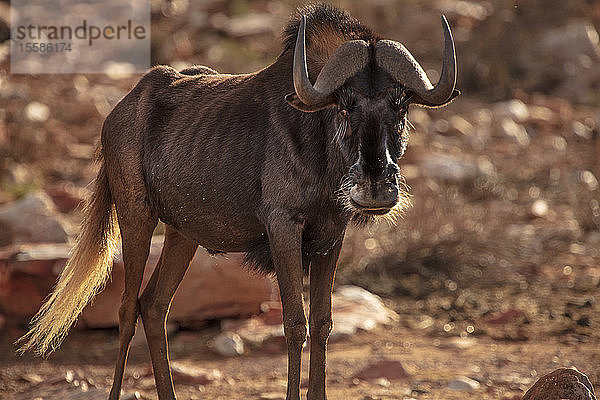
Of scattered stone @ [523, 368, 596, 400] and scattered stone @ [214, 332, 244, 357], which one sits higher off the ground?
scattered stone @ [523, 368, 596, 400]

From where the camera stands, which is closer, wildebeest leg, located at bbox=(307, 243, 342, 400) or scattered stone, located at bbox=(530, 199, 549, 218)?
wildebeest leg, located at bbox=(307, 243, 342, 400)

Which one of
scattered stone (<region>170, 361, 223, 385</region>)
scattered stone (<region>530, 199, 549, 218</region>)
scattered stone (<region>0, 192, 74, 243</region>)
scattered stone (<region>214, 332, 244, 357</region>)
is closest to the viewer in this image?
scattered stone (<region>170, 361, 223, 385</region>)

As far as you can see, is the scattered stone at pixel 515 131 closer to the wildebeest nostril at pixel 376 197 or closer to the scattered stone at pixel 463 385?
the scattered stone at pixel 463 385

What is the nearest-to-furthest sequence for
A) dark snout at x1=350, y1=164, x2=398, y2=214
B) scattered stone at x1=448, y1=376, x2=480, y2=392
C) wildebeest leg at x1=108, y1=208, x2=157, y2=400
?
1. dark snout at x1=350, y1=164, x2=398, y2=214
2. wildebeest leg at x1=108, y1=208, x2=157, y2=400
3. scattered stone at x1=448, y1=376, x2=480, y2=392

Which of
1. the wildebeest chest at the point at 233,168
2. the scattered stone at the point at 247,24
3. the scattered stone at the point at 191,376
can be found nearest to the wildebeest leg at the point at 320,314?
the wildebeest chest at the point at 233,168

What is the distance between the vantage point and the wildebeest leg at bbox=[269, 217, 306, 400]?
4.66 meters

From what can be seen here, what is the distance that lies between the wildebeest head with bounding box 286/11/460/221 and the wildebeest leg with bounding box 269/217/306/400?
36cm

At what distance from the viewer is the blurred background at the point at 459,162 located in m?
8.34

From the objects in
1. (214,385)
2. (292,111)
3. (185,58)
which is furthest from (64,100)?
(292,111)

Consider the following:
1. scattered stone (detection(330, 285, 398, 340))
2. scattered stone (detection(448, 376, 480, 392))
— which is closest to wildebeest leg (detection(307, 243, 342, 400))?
scattered stone (detection(448, 376, 480, 392))

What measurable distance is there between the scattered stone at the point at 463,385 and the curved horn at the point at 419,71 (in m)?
2.50

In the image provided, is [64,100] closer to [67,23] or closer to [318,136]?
[67,23]

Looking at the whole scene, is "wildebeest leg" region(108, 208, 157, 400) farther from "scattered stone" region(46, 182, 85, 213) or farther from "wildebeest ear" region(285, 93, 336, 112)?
"scattered stone" region(46, 182, 85, 213)

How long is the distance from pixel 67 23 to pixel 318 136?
15.4 m
